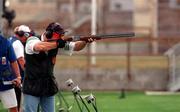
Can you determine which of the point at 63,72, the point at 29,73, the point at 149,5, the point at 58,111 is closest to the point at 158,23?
the point at 149,5

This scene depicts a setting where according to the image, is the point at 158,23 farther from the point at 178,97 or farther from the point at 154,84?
the point at 178,97

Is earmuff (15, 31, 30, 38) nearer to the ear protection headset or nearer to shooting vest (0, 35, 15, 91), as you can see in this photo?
shooting vest (0, 35, 15, 91)

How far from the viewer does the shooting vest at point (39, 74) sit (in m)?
10.9

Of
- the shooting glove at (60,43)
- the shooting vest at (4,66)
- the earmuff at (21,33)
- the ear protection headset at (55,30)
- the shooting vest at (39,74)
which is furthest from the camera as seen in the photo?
the earmuff at (21,33)

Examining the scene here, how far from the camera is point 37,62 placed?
1090 centimetres

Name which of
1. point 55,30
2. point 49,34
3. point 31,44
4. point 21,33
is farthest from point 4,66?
point 21,33

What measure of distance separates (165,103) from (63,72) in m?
→ 9.23

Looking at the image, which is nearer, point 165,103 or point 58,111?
point 58,111

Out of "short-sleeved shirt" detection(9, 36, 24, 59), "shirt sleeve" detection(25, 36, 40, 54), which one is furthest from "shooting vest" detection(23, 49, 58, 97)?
"short-sleeved shirt" detection(9, 36, 24, 59)

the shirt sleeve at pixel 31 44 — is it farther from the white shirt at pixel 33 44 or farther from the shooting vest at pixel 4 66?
the shooting vest at pixel 4 66

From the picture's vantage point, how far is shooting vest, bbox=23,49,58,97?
35.7 feet

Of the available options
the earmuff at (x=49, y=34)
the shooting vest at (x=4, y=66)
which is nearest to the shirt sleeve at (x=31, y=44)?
the earmuff at (x=49, y=34)

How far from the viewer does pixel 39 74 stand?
10906 mm

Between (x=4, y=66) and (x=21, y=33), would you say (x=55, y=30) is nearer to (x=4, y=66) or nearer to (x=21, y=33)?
(x=4, y=66)
